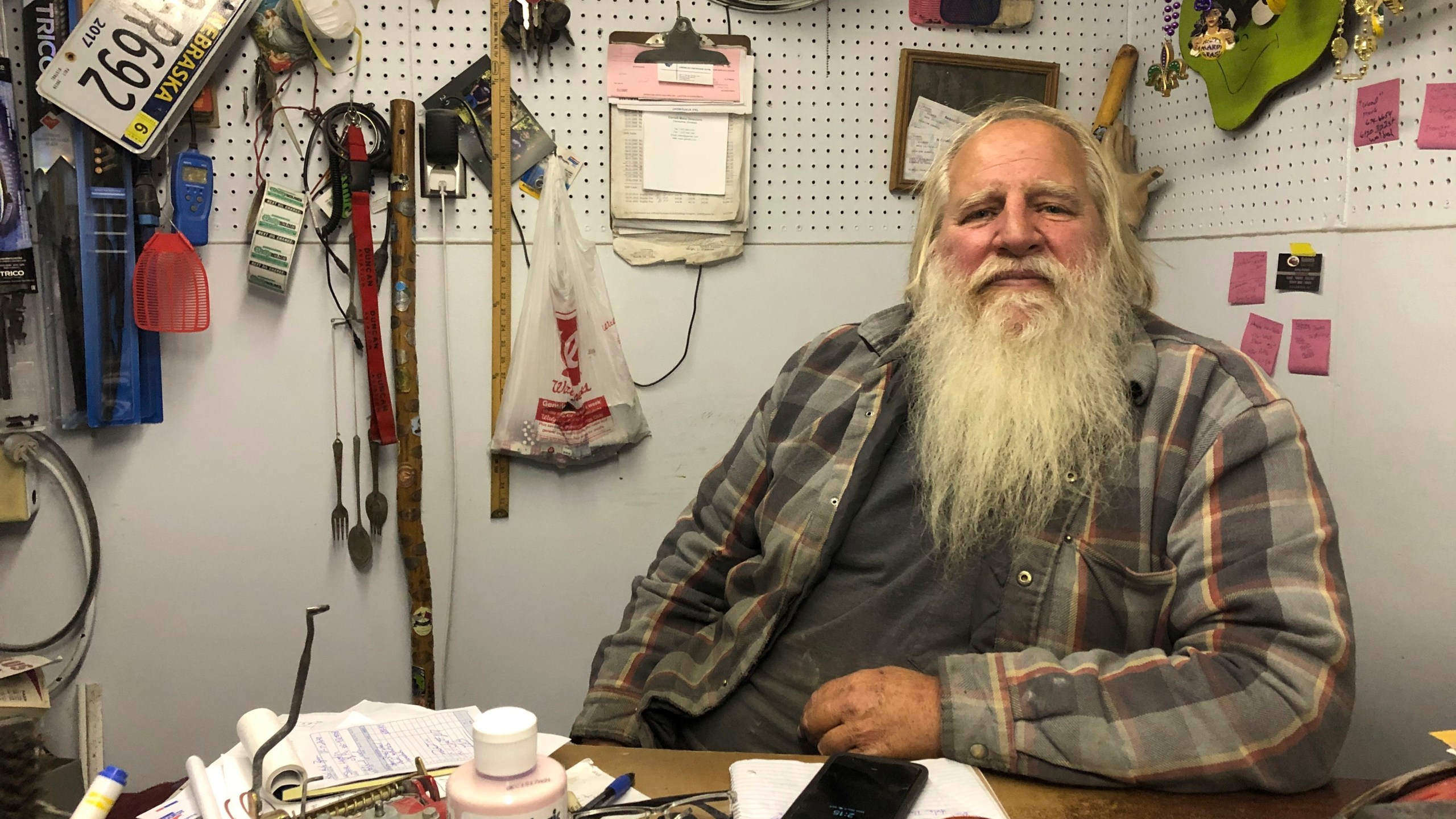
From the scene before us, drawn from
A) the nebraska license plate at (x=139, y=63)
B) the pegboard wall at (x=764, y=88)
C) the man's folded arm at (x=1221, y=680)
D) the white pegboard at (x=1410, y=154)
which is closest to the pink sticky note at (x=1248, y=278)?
the white pegboard at (x=1410, y=154)

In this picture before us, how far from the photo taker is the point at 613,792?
2.85ft

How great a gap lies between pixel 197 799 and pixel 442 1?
1.74 m

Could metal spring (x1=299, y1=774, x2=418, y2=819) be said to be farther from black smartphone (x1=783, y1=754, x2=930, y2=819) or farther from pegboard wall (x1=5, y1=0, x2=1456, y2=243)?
pegboard wall (x1=5, y1=0, x2=1456, y2=243)

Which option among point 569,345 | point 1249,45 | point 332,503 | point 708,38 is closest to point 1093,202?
point 1249,45

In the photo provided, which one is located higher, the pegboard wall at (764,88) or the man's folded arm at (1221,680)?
the pegboard wall at (764,88)

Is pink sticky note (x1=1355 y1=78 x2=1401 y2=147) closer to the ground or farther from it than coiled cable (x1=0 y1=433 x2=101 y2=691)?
farther from it

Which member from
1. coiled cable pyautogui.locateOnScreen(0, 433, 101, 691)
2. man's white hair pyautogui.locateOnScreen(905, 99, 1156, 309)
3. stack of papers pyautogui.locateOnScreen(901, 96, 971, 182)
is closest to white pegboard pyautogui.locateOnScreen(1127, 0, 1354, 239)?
man's white hair pyautogui.locateOnScreen(905, 99, 1156, 309)

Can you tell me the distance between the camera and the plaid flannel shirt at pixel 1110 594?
0.96 metres

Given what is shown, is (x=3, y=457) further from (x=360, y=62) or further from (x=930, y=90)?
(x=930, y=90)

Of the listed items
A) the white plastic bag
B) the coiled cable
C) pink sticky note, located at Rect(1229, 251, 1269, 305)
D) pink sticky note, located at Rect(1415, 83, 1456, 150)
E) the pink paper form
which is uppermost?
the pink paper form

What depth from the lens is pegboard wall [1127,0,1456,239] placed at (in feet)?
4.55

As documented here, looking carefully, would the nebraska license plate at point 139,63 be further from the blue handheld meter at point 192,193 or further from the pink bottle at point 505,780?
the pink bottle at point 505,780

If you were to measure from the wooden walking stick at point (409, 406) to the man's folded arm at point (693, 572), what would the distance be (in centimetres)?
78

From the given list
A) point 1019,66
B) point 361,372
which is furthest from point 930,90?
point 361,372
